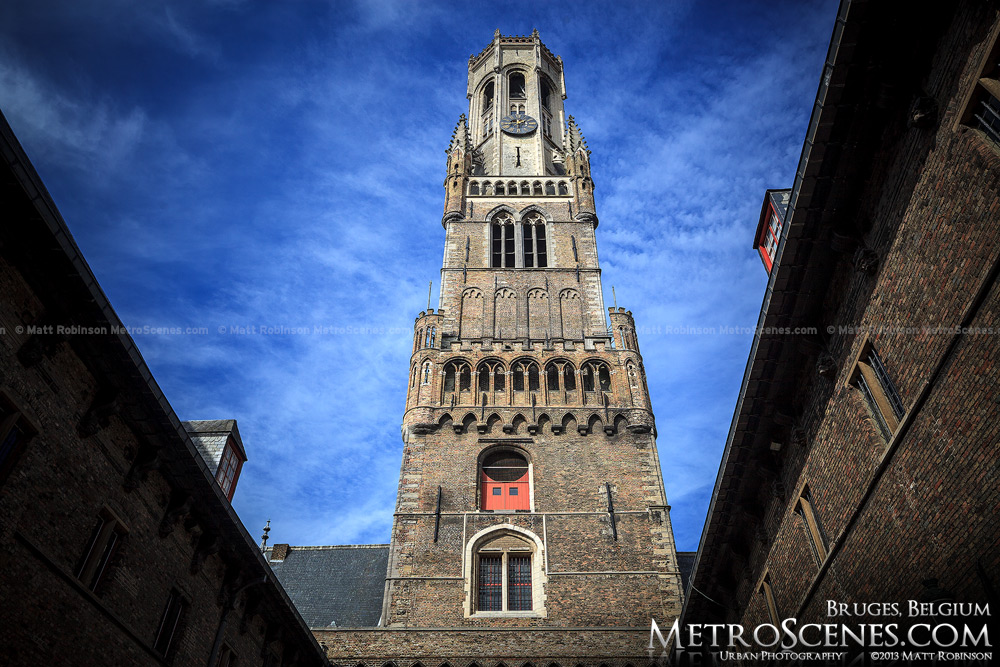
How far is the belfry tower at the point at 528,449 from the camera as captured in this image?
25.5 meters

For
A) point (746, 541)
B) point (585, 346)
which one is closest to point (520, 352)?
point (585, 346)

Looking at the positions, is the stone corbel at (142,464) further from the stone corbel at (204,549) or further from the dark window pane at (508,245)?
the dark window pane at (508,245)

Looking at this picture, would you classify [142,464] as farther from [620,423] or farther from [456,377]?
[620,423]

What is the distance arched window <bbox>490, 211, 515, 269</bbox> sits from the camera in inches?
1571

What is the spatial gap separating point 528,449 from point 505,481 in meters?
1.64

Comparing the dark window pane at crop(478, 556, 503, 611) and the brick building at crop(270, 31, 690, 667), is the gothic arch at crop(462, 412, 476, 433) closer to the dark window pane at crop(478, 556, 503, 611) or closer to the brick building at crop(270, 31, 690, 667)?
the brick building at crop(270, 31, 690, 667)

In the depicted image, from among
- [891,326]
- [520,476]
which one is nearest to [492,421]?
[520,476]

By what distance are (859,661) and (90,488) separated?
12.9 meters

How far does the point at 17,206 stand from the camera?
985cm

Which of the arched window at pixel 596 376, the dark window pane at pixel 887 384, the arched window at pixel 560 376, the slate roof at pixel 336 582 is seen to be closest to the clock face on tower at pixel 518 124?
the arched window at pixel 560 376

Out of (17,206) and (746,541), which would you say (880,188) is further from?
(17,206)

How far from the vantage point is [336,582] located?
95.1 feet

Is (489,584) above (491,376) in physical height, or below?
Result: below

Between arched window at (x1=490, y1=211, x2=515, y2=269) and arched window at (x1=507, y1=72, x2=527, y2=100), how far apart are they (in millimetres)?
19704
